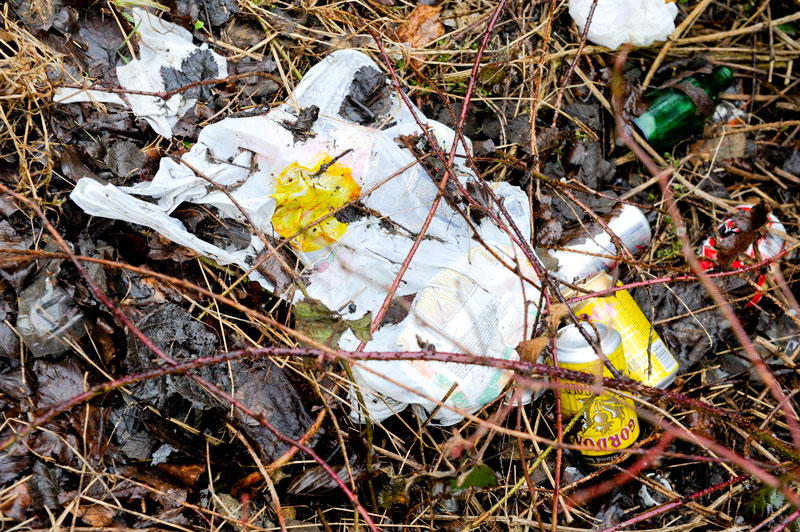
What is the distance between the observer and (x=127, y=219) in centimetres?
153

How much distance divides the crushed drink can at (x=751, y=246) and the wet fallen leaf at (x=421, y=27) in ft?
3.89

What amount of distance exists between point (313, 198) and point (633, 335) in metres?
1.06

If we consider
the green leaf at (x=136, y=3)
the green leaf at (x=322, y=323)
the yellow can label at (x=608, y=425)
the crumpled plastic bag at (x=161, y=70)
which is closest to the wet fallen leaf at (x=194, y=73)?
the crumpled plastic bag at (x=161, y=70)

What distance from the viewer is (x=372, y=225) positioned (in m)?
1.73

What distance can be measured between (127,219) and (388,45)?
1.02 m

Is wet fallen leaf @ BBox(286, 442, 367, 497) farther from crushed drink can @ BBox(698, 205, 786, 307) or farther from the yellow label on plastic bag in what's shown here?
crushed drink can @ BBox(698, 205, 786, 307)

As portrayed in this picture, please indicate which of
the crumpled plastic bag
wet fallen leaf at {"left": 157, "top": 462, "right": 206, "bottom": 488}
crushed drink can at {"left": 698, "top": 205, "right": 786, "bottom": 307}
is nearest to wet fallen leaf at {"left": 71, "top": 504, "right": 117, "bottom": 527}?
wet fallen leaf at {"left": 157, "top": 462, "right": 206, "bottom": 488}

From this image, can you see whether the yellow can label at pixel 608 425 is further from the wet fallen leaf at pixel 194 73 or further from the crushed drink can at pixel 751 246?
the wet fallen leaf at pixel 194 73

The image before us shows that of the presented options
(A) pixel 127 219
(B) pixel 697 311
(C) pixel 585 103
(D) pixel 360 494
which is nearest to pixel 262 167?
(A) pixel 127 219

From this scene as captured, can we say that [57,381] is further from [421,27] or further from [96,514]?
[421,27]

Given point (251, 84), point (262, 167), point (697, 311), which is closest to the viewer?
point (262, 167)

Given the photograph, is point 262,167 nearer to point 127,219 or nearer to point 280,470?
point 127,219

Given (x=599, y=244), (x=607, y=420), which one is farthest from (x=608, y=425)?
(x=599, y=244)

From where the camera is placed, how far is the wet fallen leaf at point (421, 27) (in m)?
1.94
